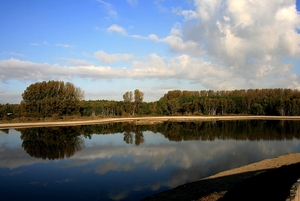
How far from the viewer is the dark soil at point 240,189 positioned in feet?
24.5

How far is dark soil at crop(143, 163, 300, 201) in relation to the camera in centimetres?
748

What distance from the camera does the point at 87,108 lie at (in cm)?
7212

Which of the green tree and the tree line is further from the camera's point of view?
the tree line

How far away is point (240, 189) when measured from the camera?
882 cm

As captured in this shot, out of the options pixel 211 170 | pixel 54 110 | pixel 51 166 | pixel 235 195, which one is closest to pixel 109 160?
pixel 51 166

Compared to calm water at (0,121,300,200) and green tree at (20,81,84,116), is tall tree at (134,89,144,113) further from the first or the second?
calm water at (0,121,300,200)

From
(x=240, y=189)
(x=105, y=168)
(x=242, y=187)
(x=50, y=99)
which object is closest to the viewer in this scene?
(x=240, y=189)

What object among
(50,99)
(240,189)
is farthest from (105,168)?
(50,99)

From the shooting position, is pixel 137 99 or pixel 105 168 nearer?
pixel 105 168

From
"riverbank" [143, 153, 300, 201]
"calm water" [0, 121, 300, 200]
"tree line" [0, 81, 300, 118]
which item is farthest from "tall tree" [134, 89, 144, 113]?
"riverbank" [143, 153, 300, 201]

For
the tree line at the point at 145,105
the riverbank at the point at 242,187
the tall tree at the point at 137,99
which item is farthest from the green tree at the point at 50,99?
the riverbank at the point at 242,187

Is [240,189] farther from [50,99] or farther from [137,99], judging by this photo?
[137,99]

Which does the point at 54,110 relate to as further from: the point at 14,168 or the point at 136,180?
the point at 136,180

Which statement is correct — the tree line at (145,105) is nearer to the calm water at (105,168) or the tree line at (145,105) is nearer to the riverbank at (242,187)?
the calm water at (105,168)
